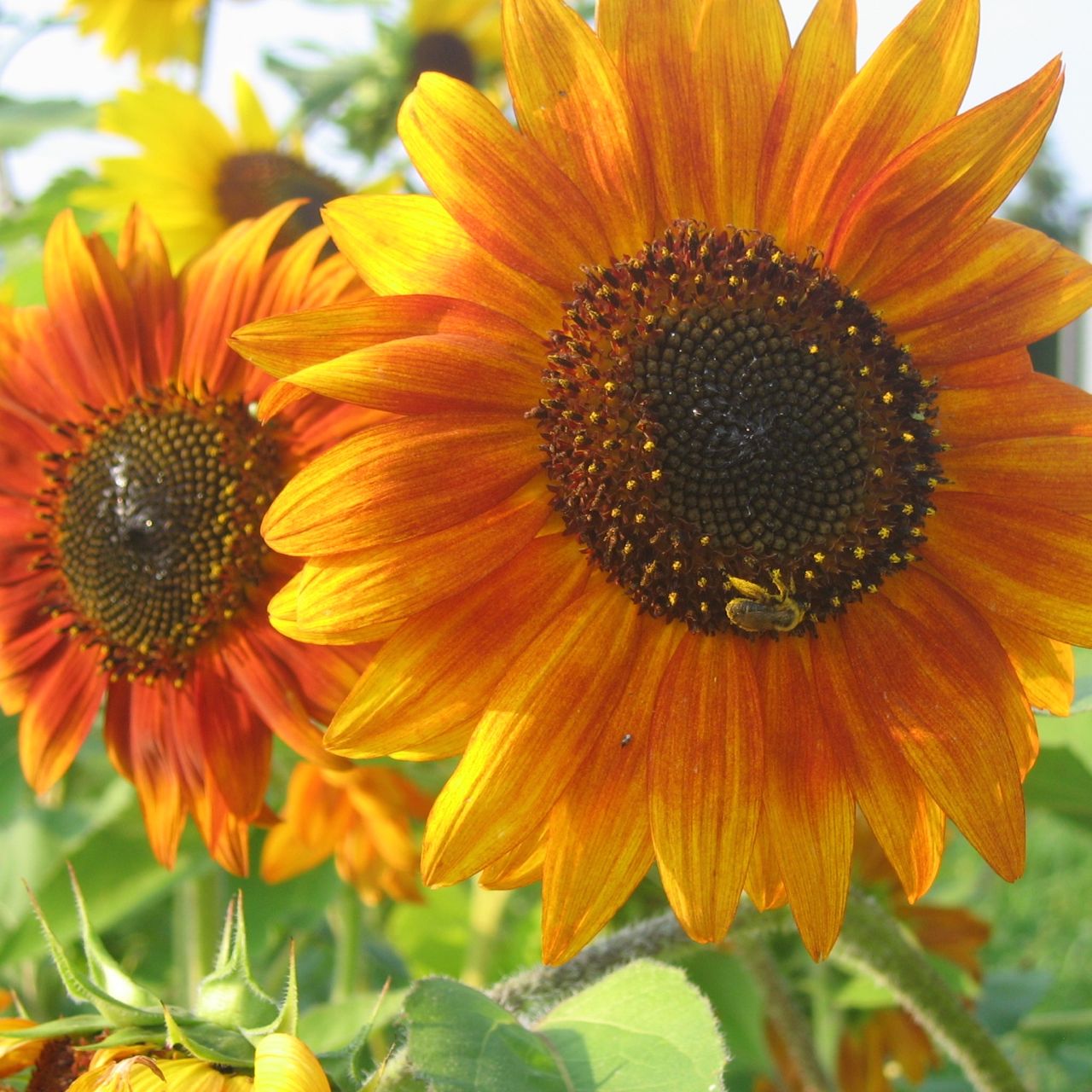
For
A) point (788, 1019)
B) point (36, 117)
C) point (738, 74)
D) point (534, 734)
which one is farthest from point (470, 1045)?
point (36, 117)

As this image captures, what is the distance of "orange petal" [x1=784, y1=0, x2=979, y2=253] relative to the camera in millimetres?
1121

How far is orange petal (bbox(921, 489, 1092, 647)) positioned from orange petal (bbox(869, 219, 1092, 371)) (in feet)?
0.47

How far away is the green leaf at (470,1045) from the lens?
3.37ft

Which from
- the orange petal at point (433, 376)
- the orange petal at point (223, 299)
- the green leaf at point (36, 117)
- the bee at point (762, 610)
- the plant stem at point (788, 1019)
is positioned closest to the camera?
the orange petal at point (433, 376)

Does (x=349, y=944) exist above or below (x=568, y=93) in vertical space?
below

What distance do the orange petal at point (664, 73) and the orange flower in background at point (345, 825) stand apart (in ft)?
2.66

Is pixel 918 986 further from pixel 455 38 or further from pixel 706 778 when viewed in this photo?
pixel 455 38

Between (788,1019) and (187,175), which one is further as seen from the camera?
(187,175)

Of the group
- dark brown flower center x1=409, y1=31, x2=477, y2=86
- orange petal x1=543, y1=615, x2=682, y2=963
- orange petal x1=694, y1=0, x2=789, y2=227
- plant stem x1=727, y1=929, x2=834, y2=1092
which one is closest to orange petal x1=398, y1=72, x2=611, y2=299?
orange petal x1=694, y1=0, x2=789, y2=227

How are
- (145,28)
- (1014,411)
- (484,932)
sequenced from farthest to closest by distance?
1. (145,28)
2. (484,932)
3. (1014,411)

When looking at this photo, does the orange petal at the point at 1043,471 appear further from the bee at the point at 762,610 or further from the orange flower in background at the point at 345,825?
the orange flower in background at the point at 345,825

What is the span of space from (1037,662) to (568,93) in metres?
0.64

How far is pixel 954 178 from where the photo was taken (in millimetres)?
1108

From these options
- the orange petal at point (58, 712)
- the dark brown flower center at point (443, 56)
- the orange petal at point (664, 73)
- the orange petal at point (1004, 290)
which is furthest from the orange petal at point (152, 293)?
the dark brown flower center at point (443, 56)
